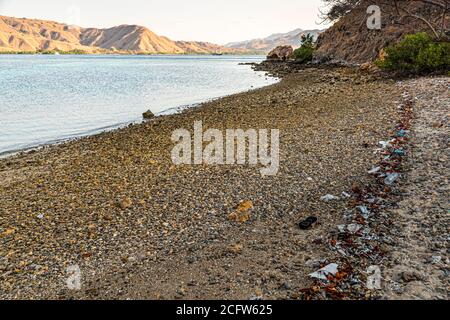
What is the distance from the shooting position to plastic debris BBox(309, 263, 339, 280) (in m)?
4.69

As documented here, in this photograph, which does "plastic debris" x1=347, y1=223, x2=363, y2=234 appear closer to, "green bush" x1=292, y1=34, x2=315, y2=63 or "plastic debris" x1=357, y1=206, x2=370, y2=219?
"plastic debris" x1=357, y1=206, x2=370, y2=219

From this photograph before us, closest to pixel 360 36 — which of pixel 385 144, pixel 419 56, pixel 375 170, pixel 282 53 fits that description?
pixel 419 56

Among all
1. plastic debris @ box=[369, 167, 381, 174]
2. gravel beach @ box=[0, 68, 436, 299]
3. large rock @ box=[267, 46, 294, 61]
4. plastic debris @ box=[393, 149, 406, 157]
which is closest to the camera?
gravel beach @ box=[0, 68, 436, 299]

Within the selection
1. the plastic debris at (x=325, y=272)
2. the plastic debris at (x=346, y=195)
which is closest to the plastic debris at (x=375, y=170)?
the plastic debris at (x=346, y=195)

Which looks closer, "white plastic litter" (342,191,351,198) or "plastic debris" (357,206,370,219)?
"plastic debris" (357,206,370,219)

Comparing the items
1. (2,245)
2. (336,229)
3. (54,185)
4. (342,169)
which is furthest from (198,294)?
(54,185)

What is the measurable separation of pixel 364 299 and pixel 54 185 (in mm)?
7571

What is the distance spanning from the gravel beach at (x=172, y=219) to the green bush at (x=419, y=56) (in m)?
12.7

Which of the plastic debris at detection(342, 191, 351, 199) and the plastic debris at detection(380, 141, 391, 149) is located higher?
the plastic debris at detection(380, 141, 391, 149)

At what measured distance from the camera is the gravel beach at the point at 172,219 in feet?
16.1

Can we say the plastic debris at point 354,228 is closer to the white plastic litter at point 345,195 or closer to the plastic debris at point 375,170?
the white plastic litter at point 345,195

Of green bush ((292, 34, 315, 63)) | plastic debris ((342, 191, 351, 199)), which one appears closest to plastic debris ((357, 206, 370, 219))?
plastic debris ((342, 191, 351, 199))

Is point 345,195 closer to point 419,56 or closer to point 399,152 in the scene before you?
point 399,152

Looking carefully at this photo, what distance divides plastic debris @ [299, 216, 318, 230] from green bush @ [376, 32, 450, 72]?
20.3 meters
